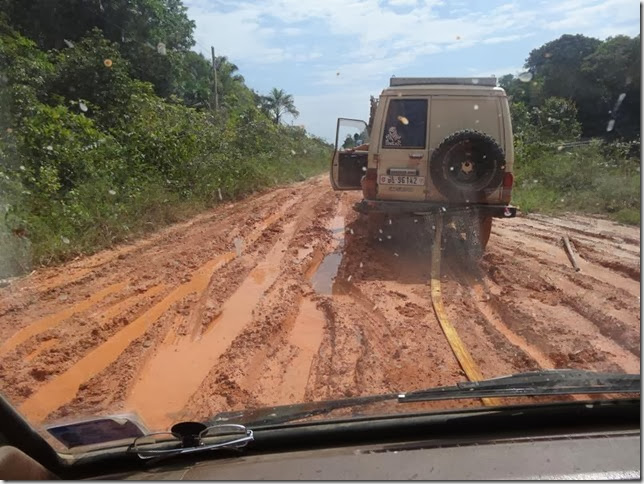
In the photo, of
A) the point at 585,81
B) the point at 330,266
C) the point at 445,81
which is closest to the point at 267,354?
the point at 330,266

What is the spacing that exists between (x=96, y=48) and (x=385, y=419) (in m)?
15.5

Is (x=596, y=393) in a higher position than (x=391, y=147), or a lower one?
lower

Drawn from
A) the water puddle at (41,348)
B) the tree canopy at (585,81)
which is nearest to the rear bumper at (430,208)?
the water puddle at (41,348)

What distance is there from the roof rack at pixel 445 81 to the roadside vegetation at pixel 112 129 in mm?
3780

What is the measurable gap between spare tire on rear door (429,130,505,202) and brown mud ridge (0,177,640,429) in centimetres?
96

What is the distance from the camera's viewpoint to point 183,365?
4.47m

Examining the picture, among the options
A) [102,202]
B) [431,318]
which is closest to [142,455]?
[431,318]

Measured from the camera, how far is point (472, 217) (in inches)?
314

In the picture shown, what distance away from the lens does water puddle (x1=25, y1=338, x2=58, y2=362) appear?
4606 millimetres

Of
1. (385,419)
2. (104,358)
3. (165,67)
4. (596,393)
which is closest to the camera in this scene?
(385,419)

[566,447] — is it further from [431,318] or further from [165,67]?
[165,67]

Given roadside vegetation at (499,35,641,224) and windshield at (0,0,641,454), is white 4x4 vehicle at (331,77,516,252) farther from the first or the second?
roadside vegetation at (499,35,641,224)

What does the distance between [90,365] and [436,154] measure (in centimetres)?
473

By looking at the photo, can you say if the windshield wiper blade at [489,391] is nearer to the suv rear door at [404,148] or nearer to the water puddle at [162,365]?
the water puddle at [162,365]
